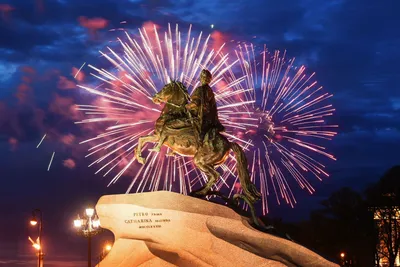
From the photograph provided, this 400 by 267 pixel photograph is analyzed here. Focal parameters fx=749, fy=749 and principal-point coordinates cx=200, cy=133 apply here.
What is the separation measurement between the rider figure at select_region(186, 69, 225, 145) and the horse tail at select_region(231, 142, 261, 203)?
0.67 metres

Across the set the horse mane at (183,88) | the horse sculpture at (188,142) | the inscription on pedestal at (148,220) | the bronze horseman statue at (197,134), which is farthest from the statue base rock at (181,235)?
the horse mane at (183,88)

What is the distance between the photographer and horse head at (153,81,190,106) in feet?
60.7

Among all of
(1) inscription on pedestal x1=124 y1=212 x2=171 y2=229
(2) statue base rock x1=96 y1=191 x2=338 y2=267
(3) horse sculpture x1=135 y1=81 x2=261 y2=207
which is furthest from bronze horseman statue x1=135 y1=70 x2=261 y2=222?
(1) inscription on pedestal x1=124 y1=212 x2=171 y2=229

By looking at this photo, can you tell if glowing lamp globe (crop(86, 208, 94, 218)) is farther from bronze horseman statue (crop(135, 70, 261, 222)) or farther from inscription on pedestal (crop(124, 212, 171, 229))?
inscription on pedestal (crop(124, 212, 171, 229))

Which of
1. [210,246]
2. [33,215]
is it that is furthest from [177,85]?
[33,215]

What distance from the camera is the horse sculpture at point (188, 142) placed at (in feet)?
59.5

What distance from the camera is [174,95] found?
18516 millimetres

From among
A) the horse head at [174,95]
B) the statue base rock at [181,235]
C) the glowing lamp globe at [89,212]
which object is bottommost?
the statue base rock at [181,235]

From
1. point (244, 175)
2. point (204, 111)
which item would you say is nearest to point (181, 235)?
point (244, 175)

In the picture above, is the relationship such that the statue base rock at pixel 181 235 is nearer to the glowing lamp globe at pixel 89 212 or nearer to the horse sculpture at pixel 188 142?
the horse sculpture at pixel 188 142

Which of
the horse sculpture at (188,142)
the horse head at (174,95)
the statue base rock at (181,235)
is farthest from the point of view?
the horse head at (174,95)

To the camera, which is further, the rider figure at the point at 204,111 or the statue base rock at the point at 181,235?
the rider figure at the point at 204,111

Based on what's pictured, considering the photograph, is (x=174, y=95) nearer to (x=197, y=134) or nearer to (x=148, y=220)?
(x=197, y=134)

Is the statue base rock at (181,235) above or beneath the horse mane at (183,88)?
beneath
